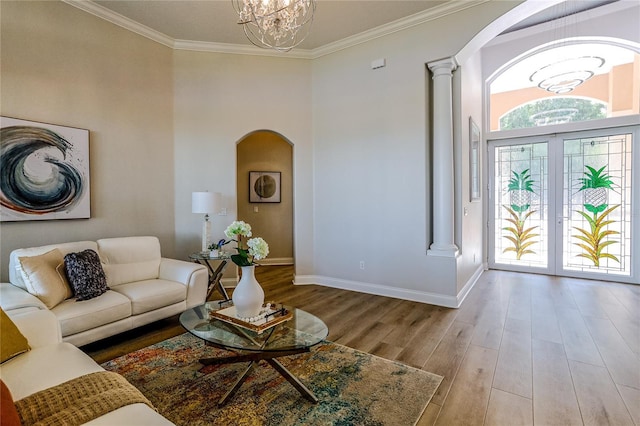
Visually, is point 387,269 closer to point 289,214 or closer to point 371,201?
point 371,201

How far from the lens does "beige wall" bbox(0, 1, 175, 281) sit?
298cm

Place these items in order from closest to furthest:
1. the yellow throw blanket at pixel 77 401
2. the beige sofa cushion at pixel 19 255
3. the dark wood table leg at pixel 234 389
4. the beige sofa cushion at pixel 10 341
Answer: the yellow throw blanket at pixel 77 401
the beige sofa cushion at pixel 10 341
the dark wood table leg at pixel 234 389
the beige sofa cushion at pixel 19 255

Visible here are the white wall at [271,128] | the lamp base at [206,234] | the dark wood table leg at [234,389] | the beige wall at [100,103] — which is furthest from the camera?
the lamp base at [206,234]

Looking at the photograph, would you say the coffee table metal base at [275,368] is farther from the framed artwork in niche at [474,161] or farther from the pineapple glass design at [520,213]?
the pineapple glass design at [520,213]

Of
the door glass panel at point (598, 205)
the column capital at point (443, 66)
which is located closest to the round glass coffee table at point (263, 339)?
the column capital at point (443, 66)

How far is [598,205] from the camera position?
480cm

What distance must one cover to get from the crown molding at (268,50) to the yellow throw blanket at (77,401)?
3961 millimetres

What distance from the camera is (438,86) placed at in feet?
12.5

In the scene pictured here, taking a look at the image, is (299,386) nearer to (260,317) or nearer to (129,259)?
(260,317)

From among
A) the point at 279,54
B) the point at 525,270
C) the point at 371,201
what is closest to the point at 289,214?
the point at 371,201

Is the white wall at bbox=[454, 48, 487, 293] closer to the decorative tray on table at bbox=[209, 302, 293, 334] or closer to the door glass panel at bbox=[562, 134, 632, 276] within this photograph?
the door glass panel at bbox=[562, 134, 632, 276]

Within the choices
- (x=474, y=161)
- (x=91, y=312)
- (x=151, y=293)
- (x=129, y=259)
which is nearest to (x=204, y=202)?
(x=129, y=259)

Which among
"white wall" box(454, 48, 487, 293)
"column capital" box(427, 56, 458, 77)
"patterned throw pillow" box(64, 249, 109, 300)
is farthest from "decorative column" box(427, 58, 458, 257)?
"patterned throw pillow" box(64, 249, 109, 300)

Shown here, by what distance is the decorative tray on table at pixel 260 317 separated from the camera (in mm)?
1988
